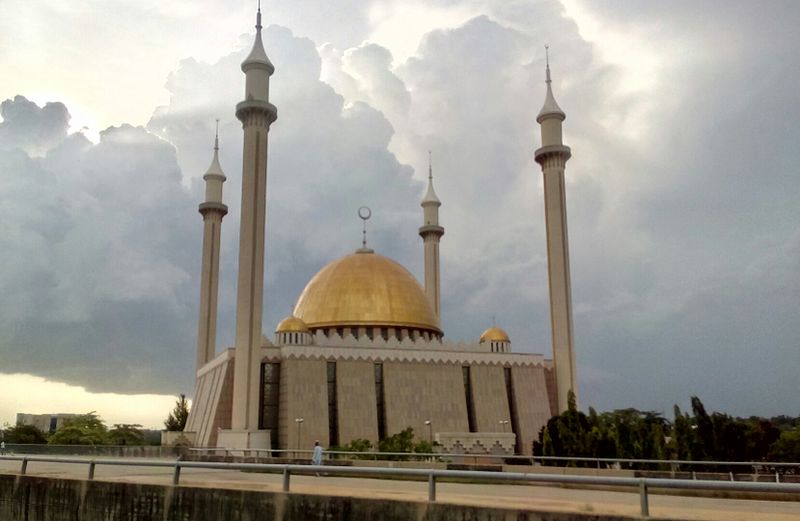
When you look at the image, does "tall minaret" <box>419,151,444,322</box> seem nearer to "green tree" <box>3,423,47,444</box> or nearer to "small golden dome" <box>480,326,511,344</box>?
"small golden dome" <box>480,326,511,344</box>

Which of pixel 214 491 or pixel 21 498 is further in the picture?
pixel 21 498

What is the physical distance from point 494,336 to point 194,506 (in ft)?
128

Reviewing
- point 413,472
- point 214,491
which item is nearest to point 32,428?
point 214,491

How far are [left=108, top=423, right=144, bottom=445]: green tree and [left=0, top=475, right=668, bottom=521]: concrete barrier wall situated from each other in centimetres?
4643

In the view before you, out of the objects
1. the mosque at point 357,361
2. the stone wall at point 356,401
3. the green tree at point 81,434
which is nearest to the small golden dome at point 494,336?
the mosque at point 357,361

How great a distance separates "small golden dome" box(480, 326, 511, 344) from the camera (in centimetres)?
4984

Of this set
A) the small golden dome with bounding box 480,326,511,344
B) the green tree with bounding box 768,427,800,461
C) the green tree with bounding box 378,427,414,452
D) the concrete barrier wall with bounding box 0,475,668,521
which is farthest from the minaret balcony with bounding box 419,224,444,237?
the concrete barrier wall with bounding box 0,475,668,521

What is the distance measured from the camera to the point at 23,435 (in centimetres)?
6056

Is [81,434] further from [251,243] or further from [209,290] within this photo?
[251,243]

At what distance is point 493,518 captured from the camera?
28.3ft

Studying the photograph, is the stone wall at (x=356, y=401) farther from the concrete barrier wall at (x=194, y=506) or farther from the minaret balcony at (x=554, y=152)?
the concrete barrier wall at (x=194, y=506)

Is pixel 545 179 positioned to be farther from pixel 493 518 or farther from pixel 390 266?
pixel 493 518

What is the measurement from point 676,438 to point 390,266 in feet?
96.6

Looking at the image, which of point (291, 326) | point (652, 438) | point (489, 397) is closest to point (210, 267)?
point (291, 326)
